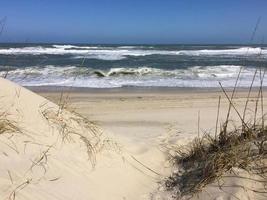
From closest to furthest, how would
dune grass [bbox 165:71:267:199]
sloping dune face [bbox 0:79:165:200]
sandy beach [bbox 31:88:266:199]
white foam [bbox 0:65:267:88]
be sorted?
sloping dune face [bbox 0:79:165:200] → dune grass [bbox 165:71:267:199] → sandy beach [bbox 31:88:266:199] → white foam [bbox 0:65:267:88]

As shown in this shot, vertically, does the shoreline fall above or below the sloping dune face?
below

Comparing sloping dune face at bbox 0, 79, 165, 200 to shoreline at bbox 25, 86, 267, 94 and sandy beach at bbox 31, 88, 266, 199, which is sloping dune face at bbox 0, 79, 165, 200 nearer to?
sandy beach at bbox 31, 88, 266, 199

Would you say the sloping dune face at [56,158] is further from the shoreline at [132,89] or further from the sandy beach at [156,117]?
the shoreline at [132,89]

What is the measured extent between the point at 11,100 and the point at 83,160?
0.93 meters

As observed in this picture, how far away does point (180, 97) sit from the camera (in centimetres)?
1071

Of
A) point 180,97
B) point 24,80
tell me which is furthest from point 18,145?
point 24,80

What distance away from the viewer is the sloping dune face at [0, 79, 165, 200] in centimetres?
291

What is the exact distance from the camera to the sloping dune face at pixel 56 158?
2.91m

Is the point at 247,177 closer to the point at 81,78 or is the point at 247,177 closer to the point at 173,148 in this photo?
the point at 173,148

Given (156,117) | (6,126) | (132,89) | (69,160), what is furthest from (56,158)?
(132,89)

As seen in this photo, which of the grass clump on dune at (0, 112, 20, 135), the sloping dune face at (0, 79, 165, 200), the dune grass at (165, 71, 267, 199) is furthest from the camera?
the dune grass at (165, 71, 267, 199)

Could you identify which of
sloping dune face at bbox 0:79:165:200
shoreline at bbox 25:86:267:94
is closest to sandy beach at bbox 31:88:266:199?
shoreline at bbox 25:86:267:94

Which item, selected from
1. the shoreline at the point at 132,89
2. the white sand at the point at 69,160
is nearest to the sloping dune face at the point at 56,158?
the white sand at the point at 69,160

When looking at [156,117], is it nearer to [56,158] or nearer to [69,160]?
[69,160]
